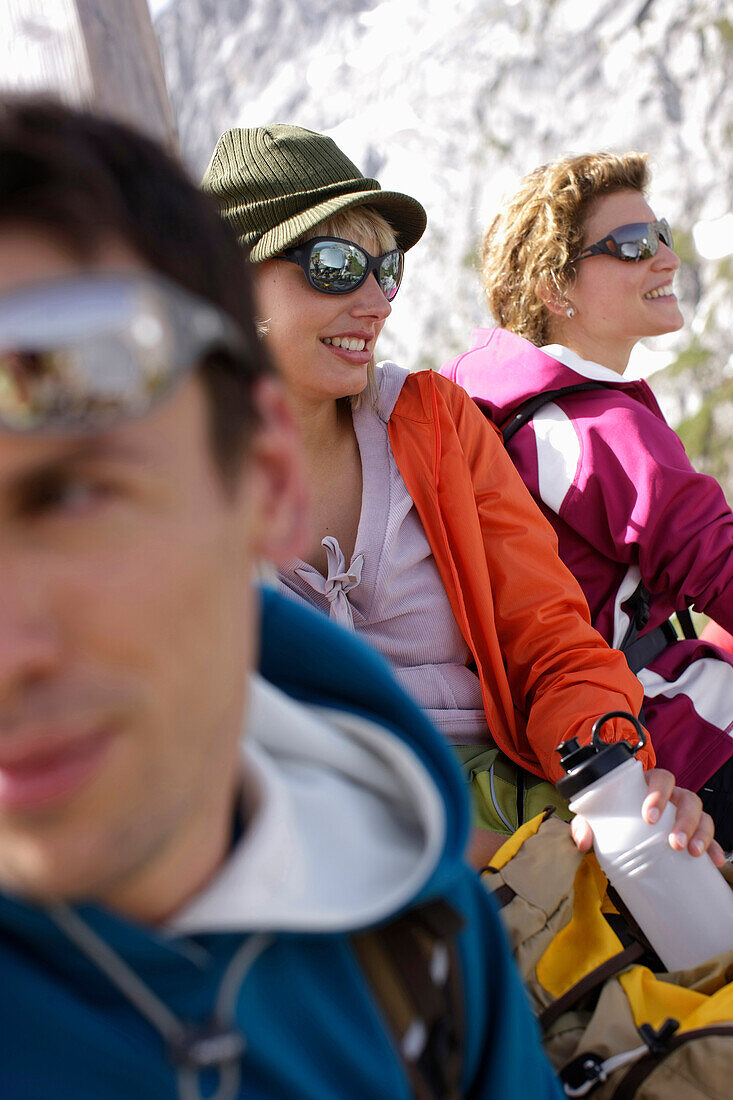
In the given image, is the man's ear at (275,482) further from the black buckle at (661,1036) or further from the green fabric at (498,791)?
the green fabric at (498,791)

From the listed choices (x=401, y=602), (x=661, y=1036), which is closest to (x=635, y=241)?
(x=401, y=602)

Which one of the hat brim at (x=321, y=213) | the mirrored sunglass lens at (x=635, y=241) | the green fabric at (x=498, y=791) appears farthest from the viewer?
the mirrored sunglass lens at (x=635, y=241)

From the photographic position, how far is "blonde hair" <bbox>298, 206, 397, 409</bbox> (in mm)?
2801

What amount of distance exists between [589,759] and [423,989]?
45.5 inches

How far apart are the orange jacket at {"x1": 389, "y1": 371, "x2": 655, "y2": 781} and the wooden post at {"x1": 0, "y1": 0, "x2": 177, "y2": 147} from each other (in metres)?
1.15

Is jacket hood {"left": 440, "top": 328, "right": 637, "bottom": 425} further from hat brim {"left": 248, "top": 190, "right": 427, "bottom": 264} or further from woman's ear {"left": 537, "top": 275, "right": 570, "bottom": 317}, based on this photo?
hat brim {"left": 248, "top": 190, "right": 427, "bottom": 264}

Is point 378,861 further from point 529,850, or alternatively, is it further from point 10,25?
point 10,25

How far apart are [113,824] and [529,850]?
4.97ft

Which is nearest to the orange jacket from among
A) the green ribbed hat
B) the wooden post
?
the green ribbed hat

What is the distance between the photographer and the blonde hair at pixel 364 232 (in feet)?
9.19

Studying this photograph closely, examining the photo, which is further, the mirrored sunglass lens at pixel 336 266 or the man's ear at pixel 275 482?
the mirrored sunglass lens at pixel 336 266

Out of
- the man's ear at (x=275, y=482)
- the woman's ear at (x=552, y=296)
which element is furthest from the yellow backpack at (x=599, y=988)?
the woman's ear at (x=552, y=296)

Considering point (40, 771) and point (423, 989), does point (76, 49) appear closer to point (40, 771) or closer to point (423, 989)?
point (40, 771)

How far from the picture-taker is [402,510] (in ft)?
9.03
